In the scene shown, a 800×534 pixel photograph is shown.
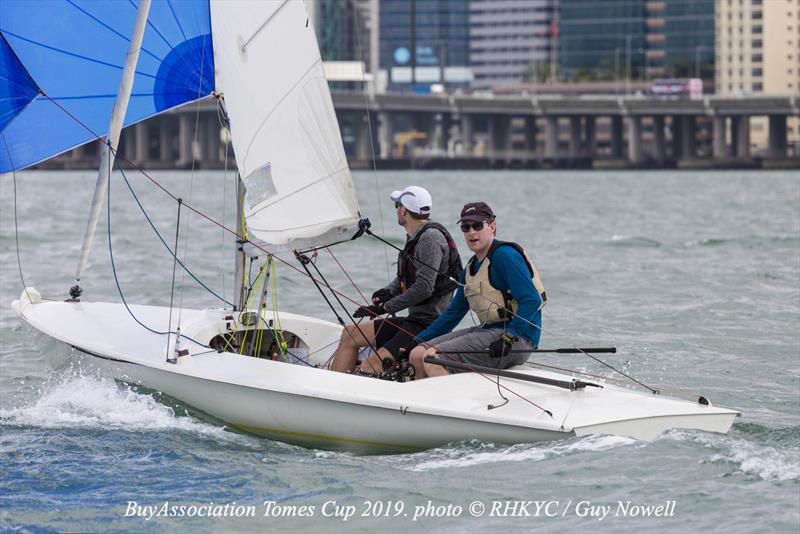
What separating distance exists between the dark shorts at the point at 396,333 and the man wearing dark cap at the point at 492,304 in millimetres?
403

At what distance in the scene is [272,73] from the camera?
9188 mm

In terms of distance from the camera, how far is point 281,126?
9.20m

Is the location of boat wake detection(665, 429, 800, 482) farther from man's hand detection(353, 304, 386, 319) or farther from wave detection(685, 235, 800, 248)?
wave detection(685, 235, 800, 248)

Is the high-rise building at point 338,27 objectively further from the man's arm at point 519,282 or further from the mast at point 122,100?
the man's arm at point 519,282

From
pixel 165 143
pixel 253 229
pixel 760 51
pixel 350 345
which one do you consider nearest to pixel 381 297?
pixel 350 345

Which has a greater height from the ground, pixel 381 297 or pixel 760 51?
pixel 760 51

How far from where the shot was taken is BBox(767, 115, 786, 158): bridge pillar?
364ft

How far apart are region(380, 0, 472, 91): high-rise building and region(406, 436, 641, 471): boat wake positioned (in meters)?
175

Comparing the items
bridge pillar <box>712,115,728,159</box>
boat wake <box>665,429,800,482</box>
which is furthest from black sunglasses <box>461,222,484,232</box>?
bridge pillar <box>712,115,728,159</box>

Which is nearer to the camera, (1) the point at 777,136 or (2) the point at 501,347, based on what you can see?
(2) the point at 501,347

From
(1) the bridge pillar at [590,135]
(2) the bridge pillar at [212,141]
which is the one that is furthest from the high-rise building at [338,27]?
(2) the bridge pillar at [212,141]

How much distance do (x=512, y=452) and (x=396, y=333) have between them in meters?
1.54

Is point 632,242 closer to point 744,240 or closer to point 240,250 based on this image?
point 744,240

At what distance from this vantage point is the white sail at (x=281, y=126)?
29.8 ft
